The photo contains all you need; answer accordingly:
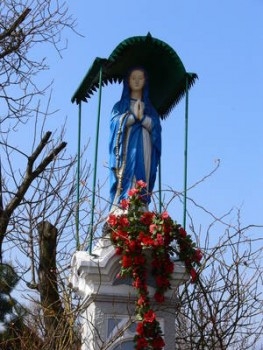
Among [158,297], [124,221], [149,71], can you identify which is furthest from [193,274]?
[149,71]

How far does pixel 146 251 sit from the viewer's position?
7.37 m

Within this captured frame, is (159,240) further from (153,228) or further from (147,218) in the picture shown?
(147,218)

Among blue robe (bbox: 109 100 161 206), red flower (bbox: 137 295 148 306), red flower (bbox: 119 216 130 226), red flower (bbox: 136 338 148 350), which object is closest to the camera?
red flower (bbox: 136 338 148 350)

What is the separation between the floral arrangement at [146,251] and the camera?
7.14 metres

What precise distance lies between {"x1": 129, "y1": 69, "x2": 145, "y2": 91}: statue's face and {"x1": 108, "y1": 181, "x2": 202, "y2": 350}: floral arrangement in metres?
1.50

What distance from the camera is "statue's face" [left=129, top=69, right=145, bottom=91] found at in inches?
340

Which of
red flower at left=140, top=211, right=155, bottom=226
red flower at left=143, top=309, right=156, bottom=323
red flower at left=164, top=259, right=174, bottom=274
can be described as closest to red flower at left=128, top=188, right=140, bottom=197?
red flower at left=140, top=211, right=155, bottom=226

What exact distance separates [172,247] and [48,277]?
1.93m

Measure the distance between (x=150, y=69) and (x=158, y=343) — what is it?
3.38 metres

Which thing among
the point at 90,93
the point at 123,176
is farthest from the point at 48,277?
the point at 90,93

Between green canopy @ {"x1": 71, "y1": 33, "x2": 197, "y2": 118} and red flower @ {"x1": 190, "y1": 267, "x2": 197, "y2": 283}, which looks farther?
green canopy @ {"x1": 71, "y1": 33, "x2": 197, "y2": 118}

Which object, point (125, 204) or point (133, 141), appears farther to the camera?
point (133, 141)

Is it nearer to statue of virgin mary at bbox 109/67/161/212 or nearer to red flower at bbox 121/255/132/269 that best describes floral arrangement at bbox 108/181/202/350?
red flower at bbox 121/255/132/269

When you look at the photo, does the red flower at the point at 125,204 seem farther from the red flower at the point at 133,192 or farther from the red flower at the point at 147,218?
the red flower at the point at 147,218
